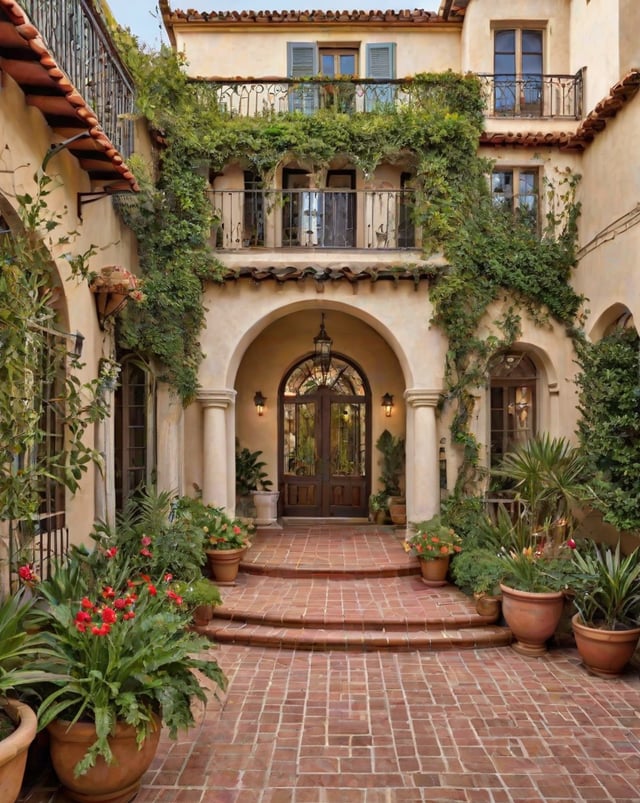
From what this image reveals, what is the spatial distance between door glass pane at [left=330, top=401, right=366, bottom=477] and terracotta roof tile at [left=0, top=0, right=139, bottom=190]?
7.23 m

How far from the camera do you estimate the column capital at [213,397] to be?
376 inches

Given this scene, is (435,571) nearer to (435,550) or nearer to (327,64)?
(435,550)

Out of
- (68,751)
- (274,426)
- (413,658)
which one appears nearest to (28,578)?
(68,751)

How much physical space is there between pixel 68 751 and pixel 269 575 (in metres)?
5.05

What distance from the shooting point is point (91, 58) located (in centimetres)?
639

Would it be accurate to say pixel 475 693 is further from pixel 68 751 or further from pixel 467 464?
pixel 467 464

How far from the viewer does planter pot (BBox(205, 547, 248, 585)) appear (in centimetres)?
829

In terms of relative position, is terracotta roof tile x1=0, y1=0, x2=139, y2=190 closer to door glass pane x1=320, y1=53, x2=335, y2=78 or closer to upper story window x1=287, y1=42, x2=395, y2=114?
upper story window x1=287, y1=42, x2=395, y2=114

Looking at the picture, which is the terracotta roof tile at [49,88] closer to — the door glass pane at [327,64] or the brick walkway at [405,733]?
the brick walkway at [405,733]

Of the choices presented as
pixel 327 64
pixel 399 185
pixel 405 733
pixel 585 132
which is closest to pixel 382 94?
pixel 399 185

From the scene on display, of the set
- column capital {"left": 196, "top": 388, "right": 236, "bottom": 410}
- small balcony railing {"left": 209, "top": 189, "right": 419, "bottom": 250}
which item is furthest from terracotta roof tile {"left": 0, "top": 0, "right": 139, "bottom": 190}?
small balcony railing {"left": 209, "top": 189, "right": 419, "bottom": 250}

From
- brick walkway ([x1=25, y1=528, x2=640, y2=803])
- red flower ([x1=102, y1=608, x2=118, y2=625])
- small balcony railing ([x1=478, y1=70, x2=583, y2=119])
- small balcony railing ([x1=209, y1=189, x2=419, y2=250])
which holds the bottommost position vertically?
brick walkway ([x1=25, y1=528, x2=640, y2=803])

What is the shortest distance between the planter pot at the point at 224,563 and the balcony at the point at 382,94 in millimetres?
7056

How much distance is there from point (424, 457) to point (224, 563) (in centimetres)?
357
